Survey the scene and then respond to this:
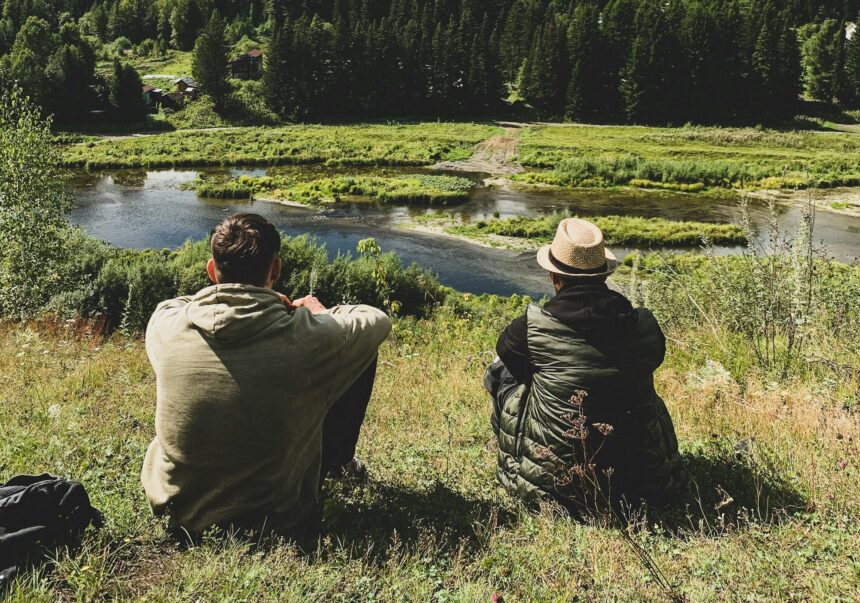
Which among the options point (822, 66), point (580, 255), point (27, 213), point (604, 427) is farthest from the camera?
point (822, 66)

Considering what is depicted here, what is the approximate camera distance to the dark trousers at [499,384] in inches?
144

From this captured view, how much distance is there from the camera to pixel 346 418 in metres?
3.20

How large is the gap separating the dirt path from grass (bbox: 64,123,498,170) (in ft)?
4.59

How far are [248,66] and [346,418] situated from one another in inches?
4218

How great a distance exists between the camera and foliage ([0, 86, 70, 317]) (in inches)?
509

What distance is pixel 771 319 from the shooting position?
584 centimetres

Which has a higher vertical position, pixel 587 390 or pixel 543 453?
pixel 587 390

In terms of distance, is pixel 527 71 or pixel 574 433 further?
pixel 527 71

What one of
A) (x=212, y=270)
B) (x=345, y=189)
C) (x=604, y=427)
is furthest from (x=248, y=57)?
(x=604, y=427)

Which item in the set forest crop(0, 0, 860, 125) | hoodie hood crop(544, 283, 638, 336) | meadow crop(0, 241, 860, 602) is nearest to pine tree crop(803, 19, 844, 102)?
forest crop(0, 0, 860, 125)

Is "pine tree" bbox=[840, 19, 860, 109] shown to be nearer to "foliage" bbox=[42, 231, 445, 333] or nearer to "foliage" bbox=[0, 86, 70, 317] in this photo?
"foliage" bbox=[42, 231, 445, 333]

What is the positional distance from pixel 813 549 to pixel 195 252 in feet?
53.4

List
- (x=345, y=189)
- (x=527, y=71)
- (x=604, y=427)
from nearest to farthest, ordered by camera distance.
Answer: (x=604, y=427), (x=345, y=189), (x=527, y=71)

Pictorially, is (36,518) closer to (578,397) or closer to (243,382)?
(243,382)
